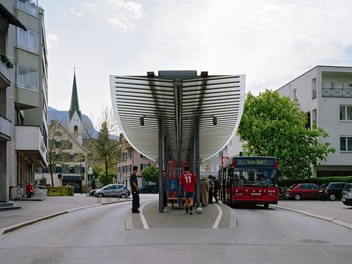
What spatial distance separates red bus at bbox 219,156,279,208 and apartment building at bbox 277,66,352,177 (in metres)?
28.1

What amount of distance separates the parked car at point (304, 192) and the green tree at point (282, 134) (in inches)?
150

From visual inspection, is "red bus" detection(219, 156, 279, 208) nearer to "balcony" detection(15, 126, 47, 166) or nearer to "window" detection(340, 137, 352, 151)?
"balcony" detection(15, 126, 47, 166)

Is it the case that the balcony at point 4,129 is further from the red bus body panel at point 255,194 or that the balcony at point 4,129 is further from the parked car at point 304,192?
the parked car at point 304,192

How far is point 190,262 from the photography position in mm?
9844


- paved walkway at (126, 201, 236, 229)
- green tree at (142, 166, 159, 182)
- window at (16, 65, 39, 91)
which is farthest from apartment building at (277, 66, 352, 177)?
green tree at (142, 166, 159, 182)

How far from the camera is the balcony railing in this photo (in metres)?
54.5

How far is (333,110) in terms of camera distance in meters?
54.4

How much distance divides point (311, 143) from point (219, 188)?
17.0 meters

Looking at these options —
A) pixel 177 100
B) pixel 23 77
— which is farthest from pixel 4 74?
pixel 177 100

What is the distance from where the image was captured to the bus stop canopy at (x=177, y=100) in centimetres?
1730

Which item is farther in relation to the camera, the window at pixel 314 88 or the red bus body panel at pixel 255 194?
the window at pixel 314 88

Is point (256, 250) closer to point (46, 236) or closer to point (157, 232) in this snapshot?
point (157, 232)

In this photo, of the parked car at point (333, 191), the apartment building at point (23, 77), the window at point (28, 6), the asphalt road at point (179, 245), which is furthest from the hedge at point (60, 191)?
the asphalt road at point (179, 245)

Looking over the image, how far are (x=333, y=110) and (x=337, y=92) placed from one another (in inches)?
72.8
